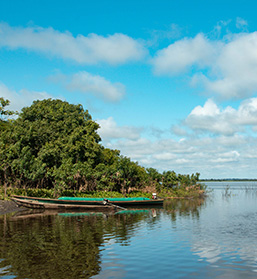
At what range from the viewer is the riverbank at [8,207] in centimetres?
3386

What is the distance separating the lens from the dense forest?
43.1 m

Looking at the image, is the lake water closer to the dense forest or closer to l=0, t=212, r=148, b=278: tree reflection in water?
l=0, t=212, r=148, b=278: tree reflection in water

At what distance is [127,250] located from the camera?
16.5m

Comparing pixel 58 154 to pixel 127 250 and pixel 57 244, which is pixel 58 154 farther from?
pixel 127 250

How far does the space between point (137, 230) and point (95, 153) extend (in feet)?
92.1

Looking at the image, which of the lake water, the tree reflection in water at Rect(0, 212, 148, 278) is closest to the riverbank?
the tree reflection in water at Rect(0, 212, 148, 278)

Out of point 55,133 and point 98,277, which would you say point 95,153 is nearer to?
point 55,133

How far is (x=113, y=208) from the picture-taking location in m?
37.5

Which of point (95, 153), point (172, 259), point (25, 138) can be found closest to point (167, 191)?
point (95, 153)

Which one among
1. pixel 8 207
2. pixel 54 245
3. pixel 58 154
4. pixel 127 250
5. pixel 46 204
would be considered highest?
pixel 58 154

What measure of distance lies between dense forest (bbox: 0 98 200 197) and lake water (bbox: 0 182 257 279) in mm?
17681

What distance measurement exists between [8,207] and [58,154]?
12.8 meters

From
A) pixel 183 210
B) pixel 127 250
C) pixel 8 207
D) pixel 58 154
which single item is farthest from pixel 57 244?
pixel 58 154

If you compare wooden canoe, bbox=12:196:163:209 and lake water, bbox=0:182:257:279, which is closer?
lake water, bbox=0:182:257:279
